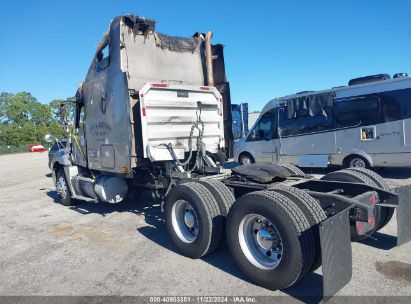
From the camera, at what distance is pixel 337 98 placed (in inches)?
413

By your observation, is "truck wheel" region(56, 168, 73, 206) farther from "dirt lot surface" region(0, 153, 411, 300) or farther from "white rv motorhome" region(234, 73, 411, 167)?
"white rv motorhome" region(234, 73, 411, 167)

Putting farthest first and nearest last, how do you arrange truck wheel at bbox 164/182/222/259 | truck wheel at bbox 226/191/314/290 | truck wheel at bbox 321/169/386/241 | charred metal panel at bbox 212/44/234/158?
charred metal panel at bbox 212/44/234/158
truck wheel at bbox 321/169/386/241
truck wheel at bbox 164/182/222/259
truck wheel at bbox 226/191/314/290

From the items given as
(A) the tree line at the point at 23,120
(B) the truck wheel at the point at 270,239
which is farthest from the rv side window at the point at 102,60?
(A) the tree line at the point at 23,120

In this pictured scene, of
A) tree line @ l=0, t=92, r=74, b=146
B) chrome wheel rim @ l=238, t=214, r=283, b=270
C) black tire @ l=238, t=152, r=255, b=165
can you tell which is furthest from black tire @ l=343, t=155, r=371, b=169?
tree line @ l=0, t=92, r=74, b=146

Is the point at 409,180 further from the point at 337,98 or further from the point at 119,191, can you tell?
the point at 119,191

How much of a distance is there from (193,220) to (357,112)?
295 inches

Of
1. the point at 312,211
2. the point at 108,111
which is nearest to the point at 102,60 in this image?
the point at 108,111

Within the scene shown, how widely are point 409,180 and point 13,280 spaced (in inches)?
378

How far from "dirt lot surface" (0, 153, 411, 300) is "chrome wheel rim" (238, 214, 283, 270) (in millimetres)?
286


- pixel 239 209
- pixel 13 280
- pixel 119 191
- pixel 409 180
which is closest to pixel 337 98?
pixel 409 180

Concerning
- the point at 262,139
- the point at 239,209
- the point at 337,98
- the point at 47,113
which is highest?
the point at 47,113

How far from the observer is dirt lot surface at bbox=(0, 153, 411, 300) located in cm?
364

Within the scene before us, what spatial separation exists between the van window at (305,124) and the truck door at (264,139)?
0.42 m

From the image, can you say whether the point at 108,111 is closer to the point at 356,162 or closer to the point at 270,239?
the point at 270,239
